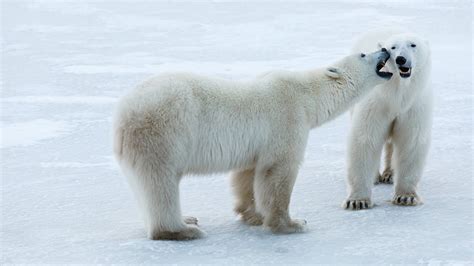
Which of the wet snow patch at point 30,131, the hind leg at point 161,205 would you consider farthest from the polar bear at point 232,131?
the wet snow patch at point 30,131

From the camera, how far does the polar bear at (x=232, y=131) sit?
405 centimetres

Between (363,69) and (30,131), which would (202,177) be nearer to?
(363,69)

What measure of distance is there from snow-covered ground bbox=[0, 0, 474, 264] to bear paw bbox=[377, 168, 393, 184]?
184mm

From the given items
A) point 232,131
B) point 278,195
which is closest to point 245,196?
point 278,195

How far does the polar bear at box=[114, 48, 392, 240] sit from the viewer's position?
4.05m

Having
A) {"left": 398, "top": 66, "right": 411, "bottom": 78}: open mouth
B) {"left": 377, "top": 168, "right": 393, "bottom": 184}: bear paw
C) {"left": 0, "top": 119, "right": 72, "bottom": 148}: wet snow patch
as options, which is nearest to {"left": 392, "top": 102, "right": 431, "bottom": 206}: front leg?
{"left": 398, "top": 66, "right": 411, "bottom": 78}: open mouth

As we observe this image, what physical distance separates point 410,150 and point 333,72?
31.0 inches

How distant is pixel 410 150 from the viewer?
Answer: 16.5 ft

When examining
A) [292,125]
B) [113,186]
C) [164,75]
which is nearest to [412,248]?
[292,125]

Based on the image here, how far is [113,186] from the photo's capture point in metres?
5.23

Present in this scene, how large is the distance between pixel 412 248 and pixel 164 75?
1.45 meters

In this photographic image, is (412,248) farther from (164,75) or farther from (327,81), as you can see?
(164,75)

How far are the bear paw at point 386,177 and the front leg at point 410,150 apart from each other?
0.48m

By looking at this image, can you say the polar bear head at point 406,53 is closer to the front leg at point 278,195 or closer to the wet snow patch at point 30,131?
the front leg at point 278,195
